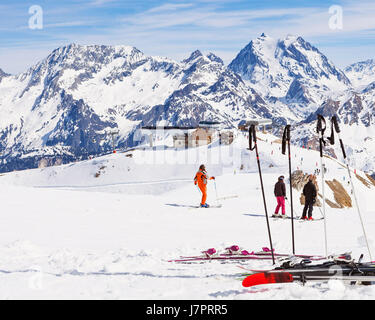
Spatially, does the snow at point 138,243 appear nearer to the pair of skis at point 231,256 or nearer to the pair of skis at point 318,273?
the pair of skis at point 318,273

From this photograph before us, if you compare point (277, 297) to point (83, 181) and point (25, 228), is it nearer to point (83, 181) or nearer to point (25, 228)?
point (25, 228)

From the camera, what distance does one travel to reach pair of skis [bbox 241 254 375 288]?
8086 millimetres

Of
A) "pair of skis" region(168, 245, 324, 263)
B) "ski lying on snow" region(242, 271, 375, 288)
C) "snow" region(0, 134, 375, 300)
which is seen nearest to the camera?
"ski lying on snow" region(242, 271, 375, 288)

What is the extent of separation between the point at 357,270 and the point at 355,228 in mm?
11402

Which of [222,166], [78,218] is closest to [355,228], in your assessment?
[78,218]

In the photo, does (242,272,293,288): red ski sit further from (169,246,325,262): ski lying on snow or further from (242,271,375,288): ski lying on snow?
(169,246,325,262): ski lying on snow

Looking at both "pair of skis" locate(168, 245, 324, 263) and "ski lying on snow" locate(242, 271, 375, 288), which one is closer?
"ski lying on snow" locate(242, 271, 375, 288)

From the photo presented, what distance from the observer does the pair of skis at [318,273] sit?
8086mm

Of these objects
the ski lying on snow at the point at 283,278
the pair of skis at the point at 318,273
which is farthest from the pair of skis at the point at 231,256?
the ski lying on snow at the point at 283,278

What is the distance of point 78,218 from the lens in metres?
18.8

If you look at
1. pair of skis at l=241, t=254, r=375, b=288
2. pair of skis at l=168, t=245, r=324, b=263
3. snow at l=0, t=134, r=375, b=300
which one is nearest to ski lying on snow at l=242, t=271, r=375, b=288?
pair of skis at l=241, t=254, r=375, b=288

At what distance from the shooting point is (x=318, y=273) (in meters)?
8.30

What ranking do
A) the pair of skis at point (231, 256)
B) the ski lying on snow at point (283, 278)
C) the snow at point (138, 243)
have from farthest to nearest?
the pair of skis at point (231, 256), the snow at point (138, 243), the ski lying on snow at point (283, 278)

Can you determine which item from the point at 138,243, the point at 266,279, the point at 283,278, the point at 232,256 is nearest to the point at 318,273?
the point at 283,278
